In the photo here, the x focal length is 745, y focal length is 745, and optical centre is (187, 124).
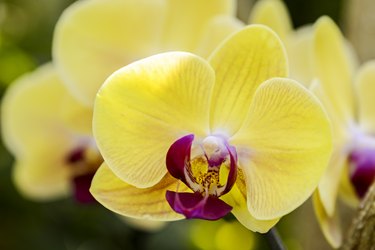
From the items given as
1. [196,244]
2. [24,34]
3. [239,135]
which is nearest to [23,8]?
[24,34]

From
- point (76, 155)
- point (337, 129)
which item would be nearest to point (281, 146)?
point (337, 129)

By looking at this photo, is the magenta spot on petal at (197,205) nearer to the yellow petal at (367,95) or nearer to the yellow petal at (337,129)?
the yellow petal at (337,129)

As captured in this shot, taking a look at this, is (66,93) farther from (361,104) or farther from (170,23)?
(361,104)

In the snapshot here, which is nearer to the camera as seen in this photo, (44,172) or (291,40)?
(291,40)

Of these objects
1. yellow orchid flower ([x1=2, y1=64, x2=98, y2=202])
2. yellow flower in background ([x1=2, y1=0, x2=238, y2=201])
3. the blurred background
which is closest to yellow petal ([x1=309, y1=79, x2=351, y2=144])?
yellow flower in background ([x1=2, y1=0, x2=238, y2=201])

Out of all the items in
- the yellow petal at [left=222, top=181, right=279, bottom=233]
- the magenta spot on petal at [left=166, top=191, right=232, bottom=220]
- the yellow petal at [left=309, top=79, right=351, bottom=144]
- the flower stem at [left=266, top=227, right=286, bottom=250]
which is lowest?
the yellow petal at [left=309, top=79, right=351, bottom=144]

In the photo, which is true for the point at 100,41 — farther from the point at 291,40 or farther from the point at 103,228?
the point at 103,228

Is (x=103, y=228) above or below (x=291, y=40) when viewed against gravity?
below

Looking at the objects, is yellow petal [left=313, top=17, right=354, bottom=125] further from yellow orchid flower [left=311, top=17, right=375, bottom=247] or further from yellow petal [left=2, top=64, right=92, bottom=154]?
yellow petal [left=2, top=64, right=92, bottom=154]
